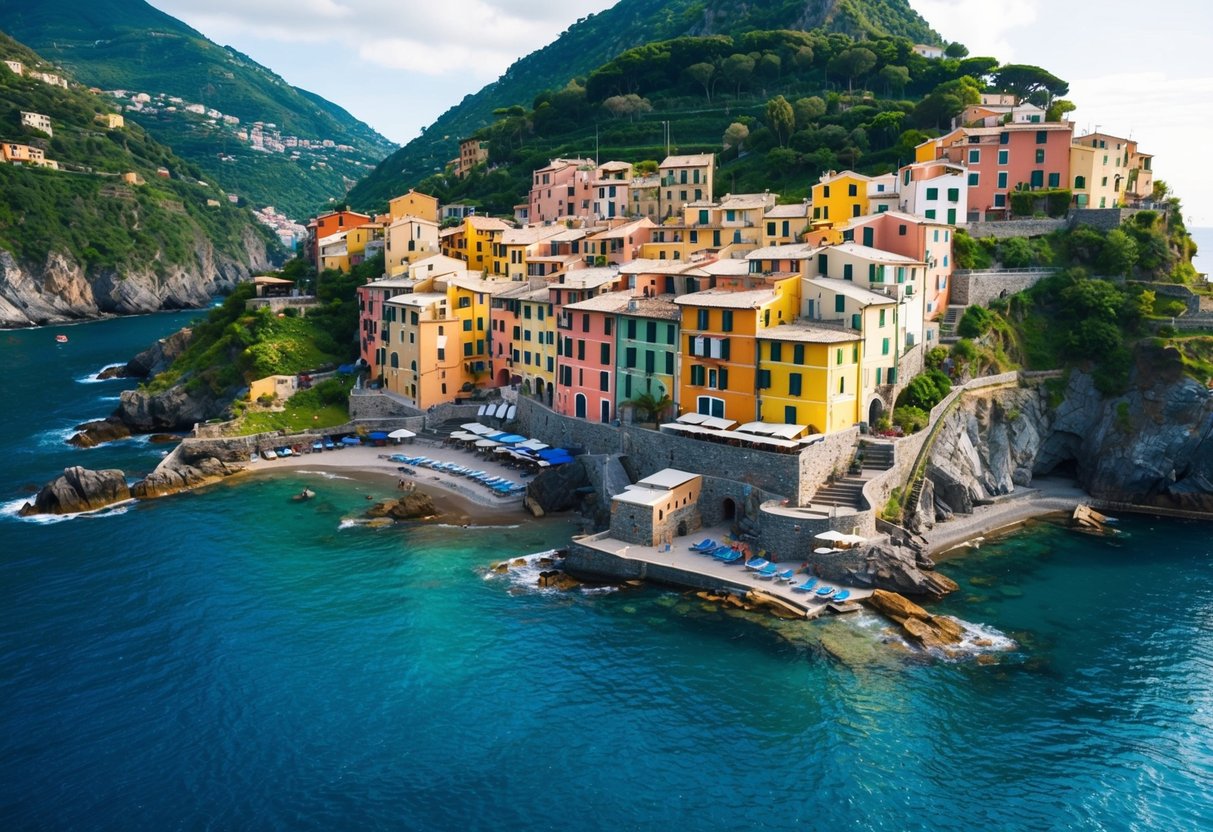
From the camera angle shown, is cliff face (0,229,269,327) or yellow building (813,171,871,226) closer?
yellow building (813,171,871,226)

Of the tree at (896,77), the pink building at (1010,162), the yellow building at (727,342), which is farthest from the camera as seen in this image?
the tree at (896,77)

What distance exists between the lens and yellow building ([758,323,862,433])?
165 feet

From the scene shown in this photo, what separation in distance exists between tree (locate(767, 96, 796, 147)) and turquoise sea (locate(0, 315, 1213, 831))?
65229mm

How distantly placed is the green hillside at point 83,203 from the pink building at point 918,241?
140617 mm

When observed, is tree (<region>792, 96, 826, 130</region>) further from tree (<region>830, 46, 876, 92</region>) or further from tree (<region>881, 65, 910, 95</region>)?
tree (<region>830, 46, 876, 92</region>)

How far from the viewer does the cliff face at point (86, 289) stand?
14775 centimetres

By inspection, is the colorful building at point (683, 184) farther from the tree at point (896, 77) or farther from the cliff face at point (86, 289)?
the cliff face at point (86, 289)

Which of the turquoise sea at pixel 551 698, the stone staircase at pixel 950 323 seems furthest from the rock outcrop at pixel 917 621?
the stone staircase at pixel 950 323

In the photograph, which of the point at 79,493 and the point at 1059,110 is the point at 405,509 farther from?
the point at 1059,110

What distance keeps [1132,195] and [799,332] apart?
1619 inches

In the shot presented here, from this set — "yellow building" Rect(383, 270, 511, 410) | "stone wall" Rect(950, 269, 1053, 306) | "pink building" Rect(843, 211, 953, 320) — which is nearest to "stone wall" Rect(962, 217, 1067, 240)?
"stone wall" Rect(950, 269, 1053, 306)

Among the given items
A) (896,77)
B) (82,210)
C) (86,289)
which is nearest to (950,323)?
(896,77)

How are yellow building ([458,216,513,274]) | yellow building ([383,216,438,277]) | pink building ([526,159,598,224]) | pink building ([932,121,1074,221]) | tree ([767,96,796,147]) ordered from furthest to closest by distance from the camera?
tree ([767,96,796,147]) → pink building ([526,159,598,224]) → yellow building ([458,216,513,274]) → yellow building ([383,216,438,277]) → pink building ([932,121,1074,221])

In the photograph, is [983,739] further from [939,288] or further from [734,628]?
[939,288]
